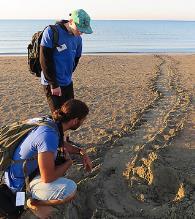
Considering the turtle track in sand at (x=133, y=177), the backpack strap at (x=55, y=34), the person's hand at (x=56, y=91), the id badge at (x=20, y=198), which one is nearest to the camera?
the id badge at (x=20, y=198)

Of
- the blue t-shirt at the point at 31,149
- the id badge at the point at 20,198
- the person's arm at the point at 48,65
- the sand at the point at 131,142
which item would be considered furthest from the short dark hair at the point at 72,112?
the person's arm at the point at 48,65

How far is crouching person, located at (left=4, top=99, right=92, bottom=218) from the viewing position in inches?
120

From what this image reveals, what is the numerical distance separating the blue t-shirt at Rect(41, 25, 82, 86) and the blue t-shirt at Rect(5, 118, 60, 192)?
1504 millimetres

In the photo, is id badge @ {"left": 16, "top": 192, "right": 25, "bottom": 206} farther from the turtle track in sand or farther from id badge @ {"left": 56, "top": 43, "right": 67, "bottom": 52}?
id badge @ {"left": 56, "top": 43, "right": 67, "bottom": 52}

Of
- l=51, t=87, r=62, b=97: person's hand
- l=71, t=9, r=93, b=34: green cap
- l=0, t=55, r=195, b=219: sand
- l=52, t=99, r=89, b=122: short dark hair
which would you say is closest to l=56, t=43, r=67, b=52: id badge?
l=71, t=9, r=93, b=34: green cap

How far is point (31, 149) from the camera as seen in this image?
3.10 m

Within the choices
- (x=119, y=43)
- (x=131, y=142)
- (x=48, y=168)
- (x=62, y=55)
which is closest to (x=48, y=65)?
(x=62, y=55)

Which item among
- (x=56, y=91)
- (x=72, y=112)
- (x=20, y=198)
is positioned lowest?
(x=20, y=198)

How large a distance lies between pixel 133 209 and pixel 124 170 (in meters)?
0.83

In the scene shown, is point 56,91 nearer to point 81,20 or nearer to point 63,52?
point 63,52

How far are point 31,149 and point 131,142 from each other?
278cm

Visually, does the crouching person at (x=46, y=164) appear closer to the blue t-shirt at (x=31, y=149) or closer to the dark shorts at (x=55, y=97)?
the blue t-shirt at (x=31, y=149)

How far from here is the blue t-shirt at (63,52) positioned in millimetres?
4312

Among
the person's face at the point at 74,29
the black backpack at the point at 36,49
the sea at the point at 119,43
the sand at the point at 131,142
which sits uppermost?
the person's face at the point at 74,29
